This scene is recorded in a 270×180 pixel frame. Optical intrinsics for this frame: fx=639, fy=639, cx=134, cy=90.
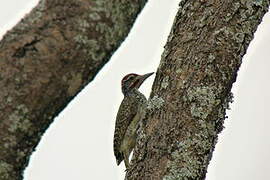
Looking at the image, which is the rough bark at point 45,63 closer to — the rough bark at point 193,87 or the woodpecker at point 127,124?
the rough bark at point 193,87

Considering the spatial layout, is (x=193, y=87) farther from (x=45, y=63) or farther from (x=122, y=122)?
(x=122, y=122)

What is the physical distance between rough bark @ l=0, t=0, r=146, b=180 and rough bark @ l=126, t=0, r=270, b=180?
31 cm

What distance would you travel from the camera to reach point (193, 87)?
7.01 ft

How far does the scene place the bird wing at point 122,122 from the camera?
762 cm

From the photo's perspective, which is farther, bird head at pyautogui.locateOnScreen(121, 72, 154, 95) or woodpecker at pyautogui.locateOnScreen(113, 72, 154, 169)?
bird head at pyautogui.locateOnScreen(121, 72, 154, 95)

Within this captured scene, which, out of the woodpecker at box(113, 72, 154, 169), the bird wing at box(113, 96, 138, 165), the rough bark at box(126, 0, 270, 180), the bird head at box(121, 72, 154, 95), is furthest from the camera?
the bird head at box(121, 72, 154, 95)

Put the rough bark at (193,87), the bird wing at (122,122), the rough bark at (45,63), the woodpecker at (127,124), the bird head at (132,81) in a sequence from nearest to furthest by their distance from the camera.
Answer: the rough bark at (45,63) → the rough bark at (193,87) → the woodpecker at (127,124) → the bird wing at (122,122) → the bird head at (132,81)

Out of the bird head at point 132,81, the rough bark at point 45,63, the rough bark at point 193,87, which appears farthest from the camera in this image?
the bird head at point 132,81

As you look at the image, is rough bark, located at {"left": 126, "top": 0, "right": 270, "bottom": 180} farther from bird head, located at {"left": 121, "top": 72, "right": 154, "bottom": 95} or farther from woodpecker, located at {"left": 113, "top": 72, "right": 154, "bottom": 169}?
bird head, located at {"left": 121, "top": 72, "right": 154, "bottom": 95}

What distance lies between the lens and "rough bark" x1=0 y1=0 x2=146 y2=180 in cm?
172

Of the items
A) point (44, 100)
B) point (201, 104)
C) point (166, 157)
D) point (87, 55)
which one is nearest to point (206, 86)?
point (201, 104)

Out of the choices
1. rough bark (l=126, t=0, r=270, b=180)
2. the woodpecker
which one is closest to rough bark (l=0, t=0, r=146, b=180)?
rough bark (l=126, t=0, r=270, b=180)

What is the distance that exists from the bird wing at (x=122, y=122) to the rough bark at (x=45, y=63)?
571 centimetres

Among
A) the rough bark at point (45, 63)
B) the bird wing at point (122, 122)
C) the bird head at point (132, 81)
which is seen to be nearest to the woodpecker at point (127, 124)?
the bird wing at point (122, 122)
